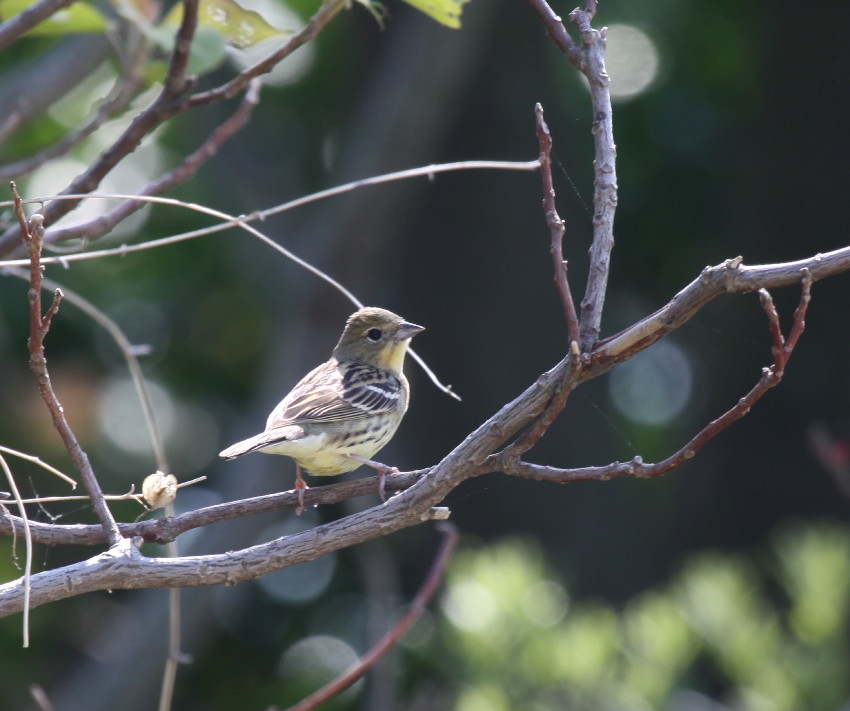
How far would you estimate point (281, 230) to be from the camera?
8.77 meters

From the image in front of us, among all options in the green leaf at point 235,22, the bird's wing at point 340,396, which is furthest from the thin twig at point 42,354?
the bird's wing at point 340,396

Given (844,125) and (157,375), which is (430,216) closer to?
(157,375)

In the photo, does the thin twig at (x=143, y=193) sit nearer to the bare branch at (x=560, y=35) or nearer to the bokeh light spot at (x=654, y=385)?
the bare branch at (x=560, y=35)

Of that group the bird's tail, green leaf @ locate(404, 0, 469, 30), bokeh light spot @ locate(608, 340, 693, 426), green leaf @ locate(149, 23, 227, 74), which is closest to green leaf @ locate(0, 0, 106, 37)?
green leaf @ locate(149, 23, 227, 74)

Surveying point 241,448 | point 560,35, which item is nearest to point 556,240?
point 560,35

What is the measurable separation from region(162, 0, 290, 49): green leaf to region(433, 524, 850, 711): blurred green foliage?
265 centimetres

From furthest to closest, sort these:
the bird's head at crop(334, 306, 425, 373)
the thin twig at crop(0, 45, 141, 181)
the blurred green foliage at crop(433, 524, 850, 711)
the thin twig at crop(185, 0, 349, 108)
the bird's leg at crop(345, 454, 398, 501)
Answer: the bird's head at crop(334, 306, 425, 373) → the blurred green foliage at crop(433, 524, 850, 711) → the thin twig at crop(0, 45, 141, 181) → the thin twig at crop(185, 0, 349, 108) → the bird's leg at crop(345, 454, 398, 501)

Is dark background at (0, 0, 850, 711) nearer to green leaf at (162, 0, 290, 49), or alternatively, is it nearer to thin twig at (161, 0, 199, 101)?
green leaf at (162, 0, 290, 49)

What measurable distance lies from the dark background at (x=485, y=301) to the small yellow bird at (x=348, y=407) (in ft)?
9.69

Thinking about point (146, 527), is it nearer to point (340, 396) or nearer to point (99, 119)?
point (99, 119)

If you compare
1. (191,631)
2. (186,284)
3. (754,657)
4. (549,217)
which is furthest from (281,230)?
(549,217)

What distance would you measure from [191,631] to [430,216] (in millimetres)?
3952

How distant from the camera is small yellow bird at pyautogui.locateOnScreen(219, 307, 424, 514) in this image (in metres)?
3.53

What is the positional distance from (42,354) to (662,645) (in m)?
3.40
